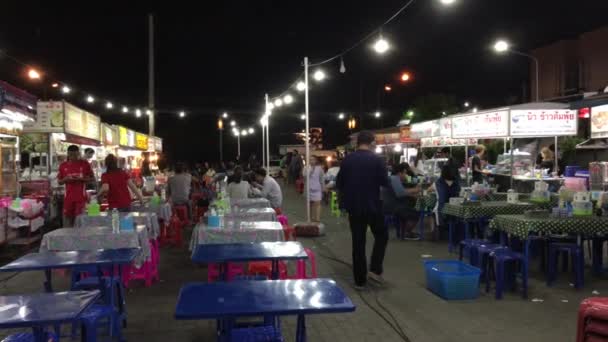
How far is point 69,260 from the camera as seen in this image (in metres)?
4.57

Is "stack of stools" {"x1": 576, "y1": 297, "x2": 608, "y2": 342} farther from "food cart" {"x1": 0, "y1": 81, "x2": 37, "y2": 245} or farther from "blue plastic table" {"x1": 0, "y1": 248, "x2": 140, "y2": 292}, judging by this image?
"food cart" {"x1": 0, "y1": 81, "x2": 37, "y2": 245}

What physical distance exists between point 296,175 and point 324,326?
21.3 metres

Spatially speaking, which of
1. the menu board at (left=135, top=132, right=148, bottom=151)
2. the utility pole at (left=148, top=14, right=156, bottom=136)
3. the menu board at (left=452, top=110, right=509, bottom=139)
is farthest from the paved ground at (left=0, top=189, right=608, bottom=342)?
the utility pole at (left=148, top=14, right=156, bottom=136)

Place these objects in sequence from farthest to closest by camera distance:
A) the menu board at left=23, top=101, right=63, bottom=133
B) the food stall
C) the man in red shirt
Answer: the food stall → the menu board at left=23, top=101, right=63, bottom=133 → the man in red shirt

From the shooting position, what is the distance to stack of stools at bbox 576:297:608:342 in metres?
3.34

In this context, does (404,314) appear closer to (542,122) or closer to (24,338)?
(24,338)

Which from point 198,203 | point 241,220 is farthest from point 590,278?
point 198,203

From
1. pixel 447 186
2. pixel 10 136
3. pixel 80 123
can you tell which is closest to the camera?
pixel 447 186

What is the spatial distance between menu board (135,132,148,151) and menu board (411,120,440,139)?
1259cm

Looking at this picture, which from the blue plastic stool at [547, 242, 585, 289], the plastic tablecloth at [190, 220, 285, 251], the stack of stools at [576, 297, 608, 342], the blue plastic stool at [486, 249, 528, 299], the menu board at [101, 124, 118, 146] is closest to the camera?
the stack of stools at [576, 297, 608, 342]

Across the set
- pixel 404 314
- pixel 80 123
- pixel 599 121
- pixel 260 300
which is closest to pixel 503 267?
pixel 404 314

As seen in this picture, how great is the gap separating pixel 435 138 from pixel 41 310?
1426 centimetres

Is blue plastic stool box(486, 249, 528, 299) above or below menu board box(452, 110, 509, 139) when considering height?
A: below

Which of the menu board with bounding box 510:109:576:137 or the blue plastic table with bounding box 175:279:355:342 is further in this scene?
the menu board with bounding box 510:109:576:137
